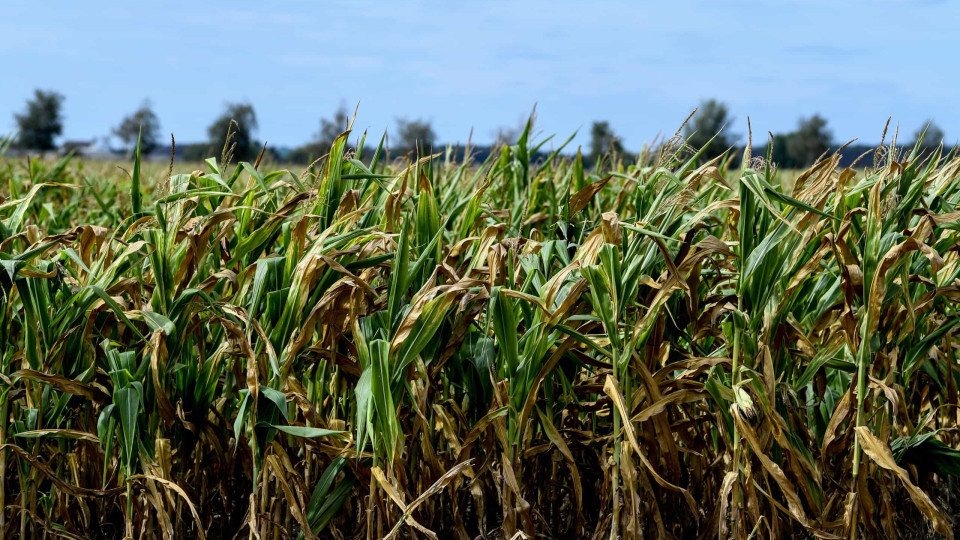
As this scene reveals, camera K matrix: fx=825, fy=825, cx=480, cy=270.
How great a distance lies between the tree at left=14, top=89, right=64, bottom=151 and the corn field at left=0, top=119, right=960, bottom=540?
5410 centimetres

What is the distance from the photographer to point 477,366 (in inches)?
81.0

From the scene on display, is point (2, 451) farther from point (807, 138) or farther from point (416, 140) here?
point (807, 138)

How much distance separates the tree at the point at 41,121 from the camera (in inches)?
1966

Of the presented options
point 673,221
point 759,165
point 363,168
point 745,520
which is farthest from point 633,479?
point 363,168

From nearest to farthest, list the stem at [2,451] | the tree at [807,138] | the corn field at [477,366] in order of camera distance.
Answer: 1. the corn field at [477,366]
2. the stem at [2,451]
3. the tree at [807,138]

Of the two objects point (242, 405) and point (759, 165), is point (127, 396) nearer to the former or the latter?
point (242, 405)

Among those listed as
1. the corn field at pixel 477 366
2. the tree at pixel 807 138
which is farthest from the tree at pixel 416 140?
the tree at pixel 807 138

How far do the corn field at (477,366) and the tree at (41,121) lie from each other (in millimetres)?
54096

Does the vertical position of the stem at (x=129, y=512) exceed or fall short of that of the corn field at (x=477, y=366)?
it falls short

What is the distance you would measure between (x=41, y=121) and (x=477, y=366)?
188ft

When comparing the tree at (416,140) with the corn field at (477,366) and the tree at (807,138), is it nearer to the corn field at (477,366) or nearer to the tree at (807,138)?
A: the corn field at (477,366)

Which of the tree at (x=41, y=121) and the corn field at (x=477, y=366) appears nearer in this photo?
the corn field at (x=477, y=366)

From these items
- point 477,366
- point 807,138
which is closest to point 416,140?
point 477,366

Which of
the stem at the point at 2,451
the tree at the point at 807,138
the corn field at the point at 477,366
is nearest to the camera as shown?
the corn field at the point at 477,366
